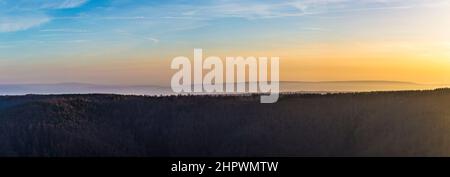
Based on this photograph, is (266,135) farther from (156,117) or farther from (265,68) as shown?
(156,117)

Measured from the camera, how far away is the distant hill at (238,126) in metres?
4.84

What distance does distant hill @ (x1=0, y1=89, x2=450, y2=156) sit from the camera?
484 cm

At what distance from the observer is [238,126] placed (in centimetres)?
520

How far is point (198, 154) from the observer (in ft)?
15.6
